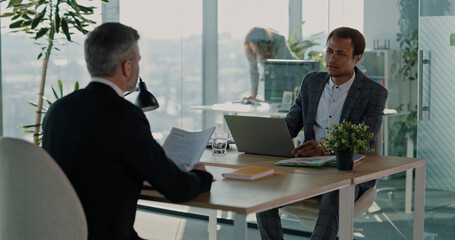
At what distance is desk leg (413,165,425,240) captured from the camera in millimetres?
3399

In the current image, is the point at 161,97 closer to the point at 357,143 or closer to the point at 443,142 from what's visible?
the point at 443,142

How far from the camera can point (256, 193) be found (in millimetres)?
2459

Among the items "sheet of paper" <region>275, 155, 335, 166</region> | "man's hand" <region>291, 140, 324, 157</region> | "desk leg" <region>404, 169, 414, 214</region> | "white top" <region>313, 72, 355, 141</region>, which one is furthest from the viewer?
"desk leg" <region>404, 169, 414, 214</region>

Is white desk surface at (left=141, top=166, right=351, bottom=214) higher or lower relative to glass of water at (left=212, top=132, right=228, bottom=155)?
lower

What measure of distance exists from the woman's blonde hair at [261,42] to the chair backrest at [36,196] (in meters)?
3.01

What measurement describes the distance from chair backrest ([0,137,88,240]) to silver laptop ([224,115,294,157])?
121 centimetres

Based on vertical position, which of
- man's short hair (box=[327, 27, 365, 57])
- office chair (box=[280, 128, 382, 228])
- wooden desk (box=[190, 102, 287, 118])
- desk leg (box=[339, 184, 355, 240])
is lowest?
office chair (box=[280, 128, 382, 228])

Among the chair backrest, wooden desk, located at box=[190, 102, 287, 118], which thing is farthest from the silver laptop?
wooden desk, located at box=[190, 102, 287, 118]

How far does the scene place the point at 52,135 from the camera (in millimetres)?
2441

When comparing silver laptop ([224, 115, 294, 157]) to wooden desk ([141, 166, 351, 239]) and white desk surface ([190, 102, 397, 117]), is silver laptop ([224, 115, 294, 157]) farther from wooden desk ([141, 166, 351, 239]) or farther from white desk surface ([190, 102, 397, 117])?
white desk surface ([190, 102, 397, 117])

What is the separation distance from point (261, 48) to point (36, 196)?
10.1 ft

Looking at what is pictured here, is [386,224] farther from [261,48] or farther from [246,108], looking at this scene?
[261,48]

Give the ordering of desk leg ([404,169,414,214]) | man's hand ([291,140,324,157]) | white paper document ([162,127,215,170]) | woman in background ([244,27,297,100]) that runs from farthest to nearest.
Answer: woman in background ([244,27,297,100])
desk leg ([404,169,414,214])
man's hand ([291,140,324,157])
white paper document ([162,127,215,170])

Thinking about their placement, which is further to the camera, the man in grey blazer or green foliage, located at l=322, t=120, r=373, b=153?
the man in grey blazer
